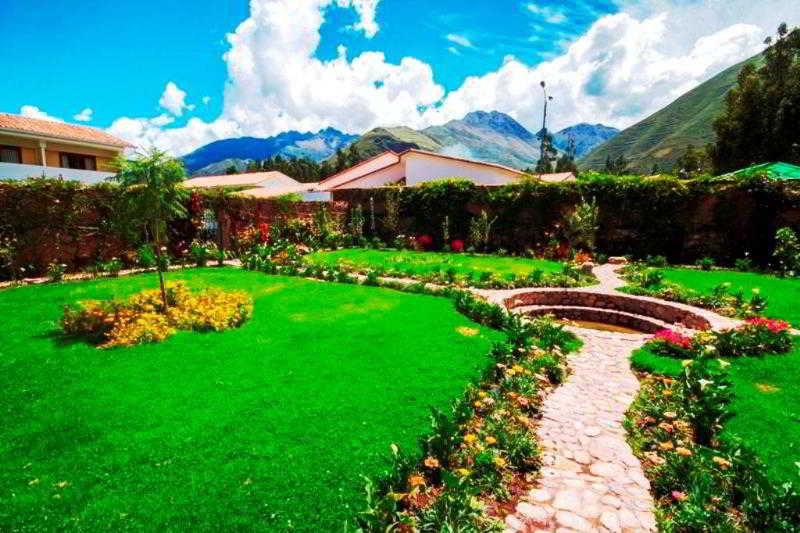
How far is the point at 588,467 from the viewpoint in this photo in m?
4.38

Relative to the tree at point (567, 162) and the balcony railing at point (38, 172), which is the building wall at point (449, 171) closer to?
the balcony railing at point (38, 172)

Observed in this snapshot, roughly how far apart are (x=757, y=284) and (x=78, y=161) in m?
37.8

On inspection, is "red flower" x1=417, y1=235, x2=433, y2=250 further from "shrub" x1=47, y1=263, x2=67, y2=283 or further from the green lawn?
"shrub" x1=47, y1=263, x2=67, y2=283

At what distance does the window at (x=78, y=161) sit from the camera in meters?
29.0

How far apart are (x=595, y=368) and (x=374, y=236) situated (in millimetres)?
16434

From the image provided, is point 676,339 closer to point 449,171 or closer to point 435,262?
point 435,262

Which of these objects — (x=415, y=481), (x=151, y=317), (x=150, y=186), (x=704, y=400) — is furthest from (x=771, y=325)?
(x=150, y=186)

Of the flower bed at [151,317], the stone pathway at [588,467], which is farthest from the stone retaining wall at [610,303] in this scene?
the flower bed at [151,317]

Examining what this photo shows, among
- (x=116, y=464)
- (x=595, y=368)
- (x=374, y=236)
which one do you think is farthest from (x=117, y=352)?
(x=374, y=236)

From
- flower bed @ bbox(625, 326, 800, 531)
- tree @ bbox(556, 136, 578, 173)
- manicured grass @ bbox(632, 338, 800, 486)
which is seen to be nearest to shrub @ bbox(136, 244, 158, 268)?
manicured grass @ bbox(632, 338, 800, 486)

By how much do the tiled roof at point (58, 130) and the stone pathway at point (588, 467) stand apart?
33.1 meters

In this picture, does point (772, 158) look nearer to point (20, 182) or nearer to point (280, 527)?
point (280, 527)

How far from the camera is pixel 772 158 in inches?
1165

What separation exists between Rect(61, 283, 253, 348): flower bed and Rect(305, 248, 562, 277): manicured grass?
670 cm
